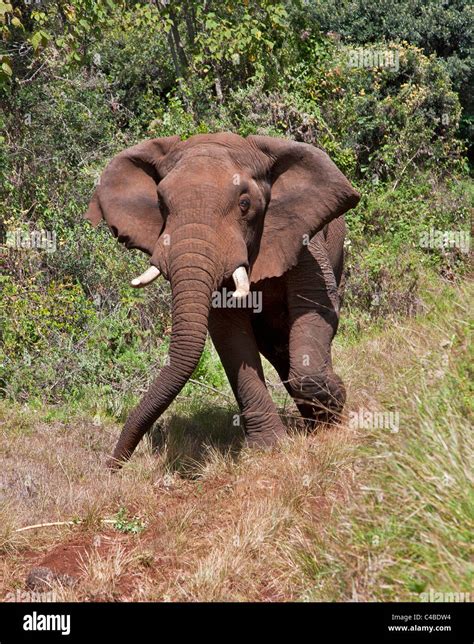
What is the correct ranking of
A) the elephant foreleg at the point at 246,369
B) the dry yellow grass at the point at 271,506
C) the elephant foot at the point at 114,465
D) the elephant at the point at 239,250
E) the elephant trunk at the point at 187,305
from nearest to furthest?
the dry yellow grass at the point at 271,506
the elephant trunk at the point at 187,305
the elephant at the point at 239,250
the elephant foot at the point at 114,465
the elephant foreleg at the point at 246,369

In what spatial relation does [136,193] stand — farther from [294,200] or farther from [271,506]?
[271,506]

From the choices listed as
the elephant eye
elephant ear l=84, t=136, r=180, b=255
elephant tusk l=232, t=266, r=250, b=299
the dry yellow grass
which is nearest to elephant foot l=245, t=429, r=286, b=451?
the dry yellow grass

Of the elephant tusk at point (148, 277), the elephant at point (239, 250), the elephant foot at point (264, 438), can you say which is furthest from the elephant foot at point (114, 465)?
the elephant tusk at point (148, 277)

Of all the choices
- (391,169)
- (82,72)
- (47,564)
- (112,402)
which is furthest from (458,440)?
(82,72)

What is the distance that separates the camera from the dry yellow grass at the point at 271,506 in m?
4.63

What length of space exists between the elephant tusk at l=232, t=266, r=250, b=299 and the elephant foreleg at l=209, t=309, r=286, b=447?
32.1 inches

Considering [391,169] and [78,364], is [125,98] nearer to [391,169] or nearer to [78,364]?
[391,169]

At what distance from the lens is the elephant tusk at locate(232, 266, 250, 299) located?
683 cm

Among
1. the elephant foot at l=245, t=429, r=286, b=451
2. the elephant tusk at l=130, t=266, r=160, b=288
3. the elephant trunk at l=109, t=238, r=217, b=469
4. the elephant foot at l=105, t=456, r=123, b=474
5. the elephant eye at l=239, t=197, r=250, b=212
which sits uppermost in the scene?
the elephant eye at l=239, t=197, r=250, b=212

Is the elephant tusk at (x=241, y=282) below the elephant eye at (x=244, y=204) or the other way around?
below

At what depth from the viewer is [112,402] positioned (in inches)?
366

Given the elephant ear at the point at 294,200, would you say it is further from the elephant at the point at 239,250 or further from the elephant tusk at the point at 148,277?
the elephant tusk at the point at 148,277

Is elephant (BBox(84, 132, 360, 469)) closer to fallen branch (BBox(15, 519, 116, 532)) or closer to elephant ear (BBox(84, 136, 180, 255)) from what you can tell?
elephant ear (BBox(84, 136, 180, 255))

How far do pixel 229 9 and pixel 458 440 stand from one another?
10.6m
